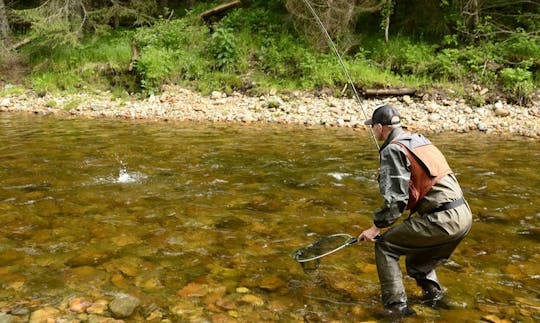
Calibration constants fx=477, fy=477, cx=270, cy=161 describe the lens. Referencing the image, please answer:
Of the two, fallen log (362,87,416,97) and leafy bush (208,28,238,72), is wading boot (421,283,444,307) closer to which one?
fallen log (362,87,416,97)

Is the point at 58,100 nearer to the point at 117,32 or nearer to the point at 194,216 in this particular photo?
the point at 117,32

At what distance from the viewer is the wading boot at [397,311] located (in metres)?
3.80

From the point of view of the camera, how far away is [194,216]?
6016mm

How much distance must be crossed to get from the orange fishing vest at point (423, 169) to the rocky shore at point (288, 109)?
8.65 metres

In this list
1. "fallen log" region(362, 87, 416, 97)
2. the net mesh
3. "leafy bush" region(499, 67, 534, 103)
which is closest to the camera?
the net mesh

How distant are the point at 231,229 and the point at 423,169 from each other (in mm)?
2725

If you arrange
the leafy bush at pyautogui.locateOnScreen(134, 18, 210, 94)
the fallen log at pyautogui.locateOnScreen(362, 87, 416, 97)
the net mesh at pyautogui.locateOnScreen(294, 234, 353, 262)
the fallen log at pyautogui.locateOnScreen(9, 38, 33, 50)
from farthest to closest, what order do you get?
the fallen log at pyautogui.locateOnScreen(9, 38, 33, 50), the leafy bush at pyautogui.locateOnScreen(134, 18, 210, 94), the fallen log at pyautogui.locateOnScreen(362, 87, 416, 97), the net mesh at pyautogui.locateOnScreen(294, 234, 353, 262)

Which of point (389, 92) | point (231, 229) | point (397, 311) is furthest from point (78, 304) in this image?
point (389, 92)

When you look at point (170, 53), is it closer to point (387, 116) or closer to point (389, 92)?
point (389, 92)

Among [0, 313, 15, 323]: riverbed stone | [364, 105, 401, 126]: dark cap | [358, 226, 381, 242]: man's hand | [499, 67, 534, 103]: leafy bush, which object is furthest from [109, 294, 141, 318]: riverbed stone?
[499, 67, 534, 103]: leafy bush

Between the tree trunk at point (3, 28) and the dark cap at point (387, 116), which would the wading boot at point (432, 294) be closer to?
the dark cap at point (387, 116)

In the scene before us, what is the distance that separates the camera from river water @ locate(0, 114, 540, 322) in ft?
13.4

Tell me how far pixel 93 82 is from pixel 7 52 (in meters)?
4.35

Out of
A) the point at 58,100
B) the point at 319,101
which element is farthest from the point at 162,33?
the point at 319,101
